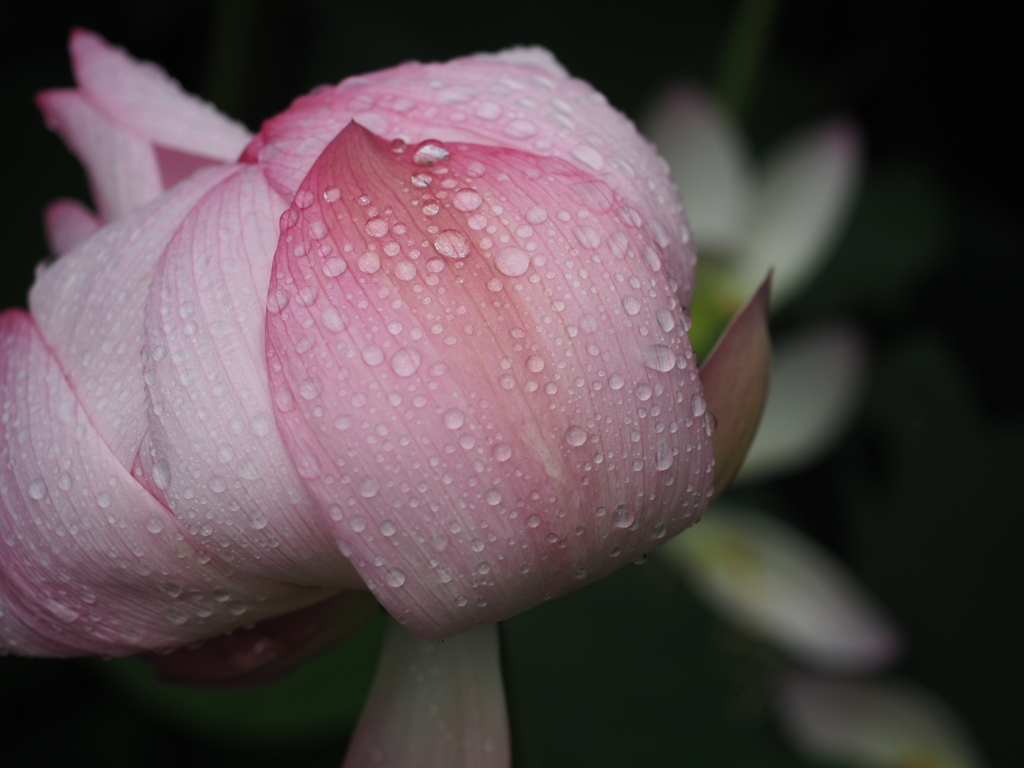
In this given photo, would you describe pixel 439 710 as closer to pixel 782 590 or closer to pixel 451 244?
pixel 451 244

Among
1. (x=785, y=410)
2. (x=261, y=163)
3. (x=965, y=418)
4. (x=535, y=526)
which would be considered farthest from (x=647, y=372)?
(x=965, y=418)

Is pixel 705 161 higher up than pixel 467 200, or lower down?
lower down

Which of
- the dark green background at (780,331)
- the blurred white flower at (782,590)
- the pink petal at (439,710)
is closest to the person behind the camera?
the pink petal at (439,710)

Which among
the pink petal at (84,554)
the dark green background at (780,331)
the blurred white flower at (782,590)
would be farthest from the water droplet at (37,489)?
the blurred white flower at (782,590)

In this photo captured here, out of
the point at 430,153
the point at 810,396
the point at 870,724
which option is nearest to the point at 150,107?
the point at 430,153

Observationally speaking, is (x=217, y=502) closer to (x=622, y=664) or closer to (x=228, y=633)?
(x=228, y=633)

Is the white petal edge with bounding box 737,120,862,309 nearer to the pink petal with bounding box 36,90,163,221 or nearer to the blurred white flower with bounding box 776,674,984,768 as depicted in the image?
the blurred white flower with bounding box 776,674,984,768

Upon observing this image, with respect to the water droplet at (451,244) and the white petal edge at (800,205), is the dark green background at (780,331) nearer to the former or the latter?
the white petal edge at (800,205)
